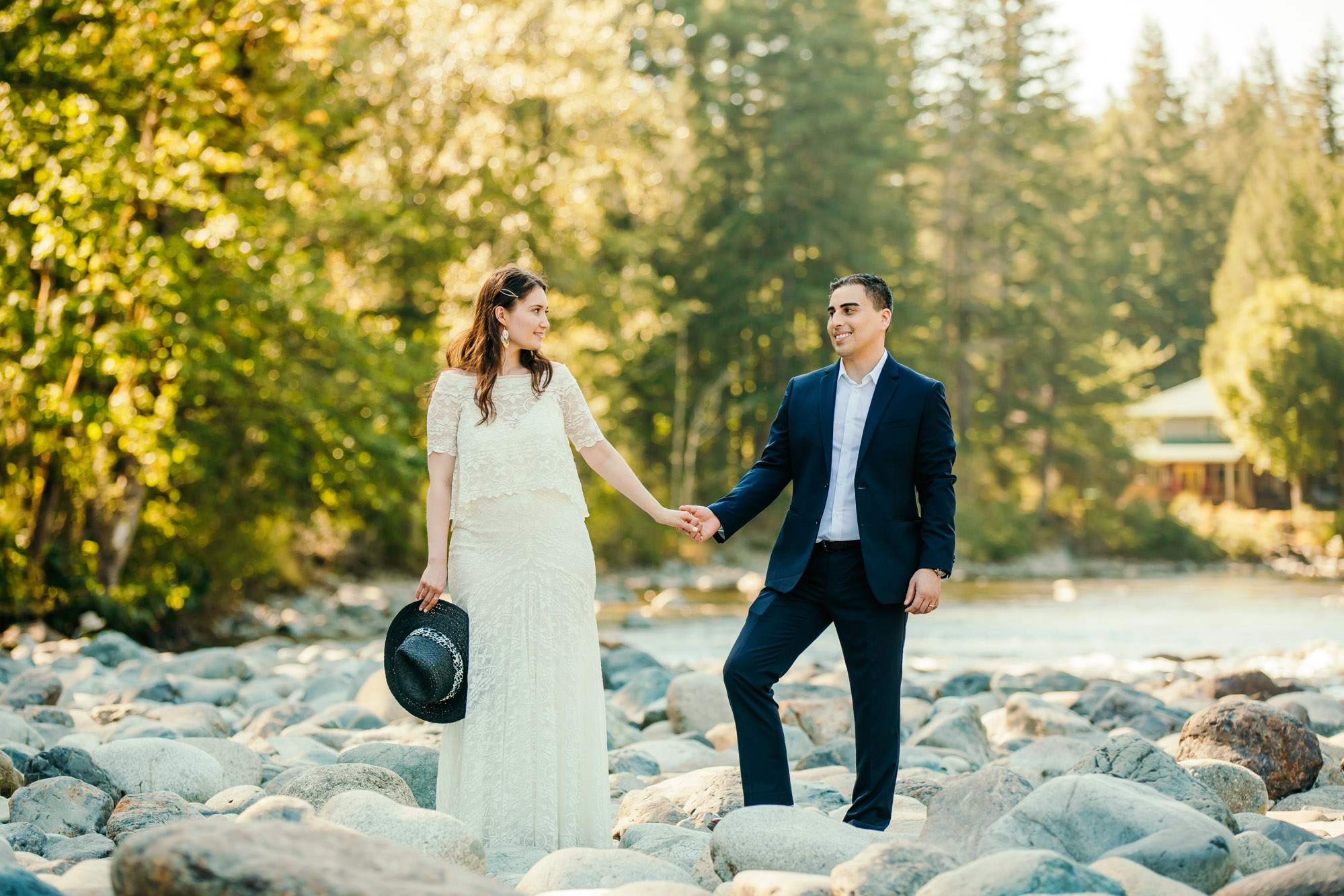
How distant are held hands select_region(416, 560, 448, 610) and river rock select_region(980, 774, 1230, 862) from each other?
6.69 ft

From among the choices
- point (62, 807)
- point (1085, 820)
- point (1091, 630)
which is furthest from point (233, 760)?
point (1091, 630)

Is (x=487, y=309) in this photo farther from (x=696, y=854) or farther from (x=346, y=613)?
(x=346, y=613)

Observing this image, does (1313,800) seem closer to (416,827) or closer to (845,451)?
(845,451)

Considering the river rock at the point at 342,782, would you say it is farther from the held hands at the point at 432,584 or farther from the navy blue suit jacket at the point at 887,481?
the navy blue suit jacket at the point at 887,481

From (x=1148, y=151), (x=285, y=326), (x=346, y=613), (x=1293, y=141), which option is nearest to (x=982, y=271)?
(x=1293, y=141)

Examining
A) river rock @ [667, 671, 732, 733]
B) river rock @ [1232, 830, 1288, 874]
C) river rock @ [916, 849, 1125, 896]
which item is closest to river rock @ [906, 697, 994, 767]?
river rock @ [667, 671, 732, 733]

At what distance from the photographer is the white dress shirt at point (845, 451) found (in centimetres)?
430

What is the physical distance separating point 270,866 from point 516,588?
1.83 m

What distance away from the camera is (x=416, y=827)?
380 cm

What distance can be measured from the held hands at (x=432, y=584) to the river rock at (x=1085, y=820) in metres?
2.04

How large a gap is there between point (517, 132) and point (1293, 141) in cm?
3308

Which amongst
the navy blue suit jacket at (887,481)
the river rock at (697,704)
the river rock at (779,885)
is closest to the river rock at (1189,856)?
the river rock at (779,885)

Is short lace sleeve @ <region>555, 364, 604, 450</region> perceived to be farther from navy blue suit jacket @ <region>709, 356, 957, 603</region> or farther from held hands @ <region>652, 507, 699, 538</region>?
navy blue suit jacket @ <region>709, 356, 957, 603</region>

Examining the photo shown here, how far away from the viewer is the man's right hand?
4.67m
